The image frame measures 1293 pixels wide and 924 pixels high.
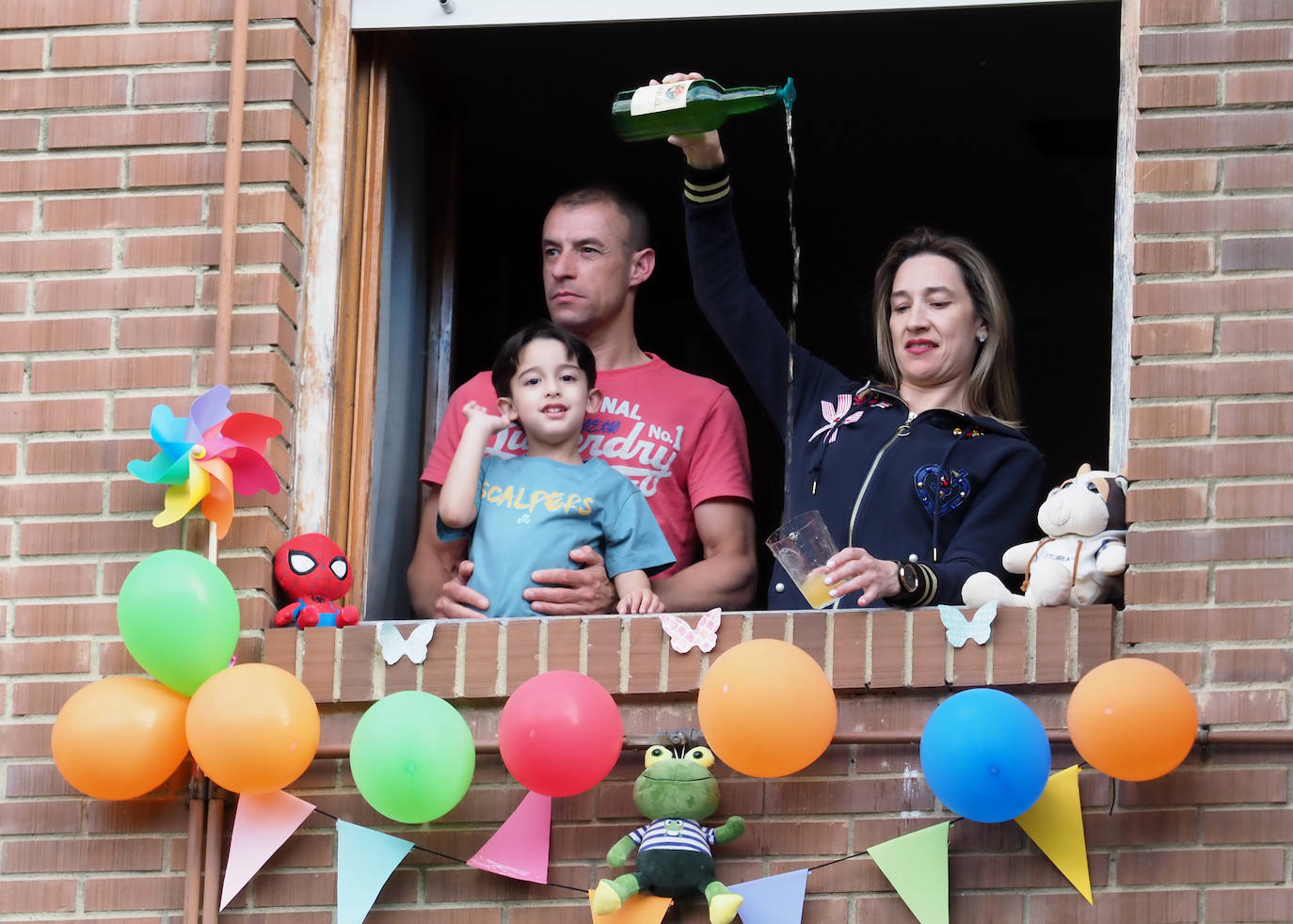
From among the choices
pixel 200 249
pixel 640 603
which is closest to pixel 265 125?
pixel 200 249

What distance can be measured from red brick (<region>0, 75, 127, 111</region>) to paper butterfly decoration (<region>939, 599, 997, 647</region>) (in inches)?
93.1

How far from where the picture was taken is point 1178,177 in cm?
435

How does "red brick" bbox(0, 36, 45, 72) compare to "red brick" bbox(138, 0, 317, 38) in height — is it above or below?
below

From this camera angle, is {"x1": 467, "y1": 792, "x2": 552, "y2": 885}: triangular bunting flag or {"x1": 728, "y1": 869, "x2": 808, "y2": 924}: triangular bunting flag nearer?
{"x1": 728, "y1": 869, "x2": 808, "y2": 924}: triangular bunting flag

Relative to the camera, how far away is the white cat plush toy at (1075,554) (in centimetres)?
420

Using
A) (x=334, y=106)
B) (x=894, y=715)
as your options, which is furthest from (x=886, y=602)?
(x=334, y=106)

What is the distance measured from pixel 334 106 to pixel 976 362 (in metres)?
1.78

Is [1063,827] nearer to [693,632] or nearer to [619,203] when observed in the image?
[693,632]

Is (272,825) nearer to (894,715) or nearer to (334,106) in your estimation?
(894,715)

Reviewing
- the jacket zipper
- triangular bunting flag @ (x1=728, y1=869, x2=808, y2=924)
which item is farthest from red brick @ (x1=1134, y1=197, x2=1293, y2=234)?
triangular bunting flag @ (x1=728, y1=869, x2=808, y2=924)

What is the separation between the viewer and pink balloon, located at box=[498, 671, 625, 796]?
3740mm

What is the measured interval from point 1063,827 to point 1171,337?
44.2 inches

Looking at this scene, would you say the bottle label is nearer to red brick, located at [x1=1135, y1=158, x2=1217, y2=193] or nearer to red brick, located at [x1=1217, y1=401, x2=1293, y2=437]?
red brick, located at [x1=1135, y1=158, x2=1217, y2=193]

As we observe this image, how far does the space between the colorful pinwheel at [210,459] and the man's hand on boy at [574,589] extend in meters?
0.67
